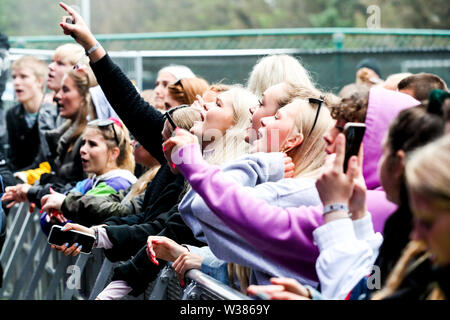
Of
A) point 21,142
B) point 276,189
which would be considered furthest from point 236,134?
point 21,142

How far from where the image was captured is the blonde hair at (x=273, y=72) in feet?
14.4

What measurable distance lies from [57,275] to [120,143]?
109 centimetres

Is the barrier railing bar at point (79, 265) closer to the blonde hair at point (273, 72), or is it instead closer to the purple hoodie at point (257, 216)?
the blonde hair at point (273, 72)

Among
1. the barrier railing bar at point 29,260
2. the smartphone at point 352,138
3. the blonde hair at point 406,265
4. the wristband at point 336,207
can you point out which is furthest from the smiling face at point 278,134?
the barrier railing bar at point 29,260

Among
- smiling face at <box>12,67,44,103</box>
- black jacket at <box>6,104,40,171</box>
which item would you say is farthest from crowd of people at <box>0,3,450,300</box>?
smiling face at <box>12,67,44,103</box>

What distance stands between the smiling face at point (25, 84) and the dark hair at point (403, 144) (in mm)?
5764

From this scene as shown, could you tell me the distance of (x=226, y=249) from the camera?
2.84 metres

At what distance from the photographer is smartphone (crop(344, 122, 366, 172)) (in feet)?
8.37

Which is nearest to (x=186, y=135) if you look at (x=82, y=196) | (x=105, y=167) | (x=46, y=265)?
(x=82, y=196)

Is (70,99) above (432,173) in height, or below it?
below

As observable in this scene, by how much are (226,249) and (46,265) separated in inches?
144

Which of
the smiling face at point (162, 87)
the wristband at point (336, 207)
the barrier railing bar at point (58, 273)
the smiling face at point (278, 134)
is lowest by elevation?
the barrier railing bar at point (58, 273)

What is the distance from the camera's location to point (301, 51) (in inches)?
366

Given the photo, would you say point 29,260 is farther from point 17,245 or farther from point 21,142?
point 21,142
